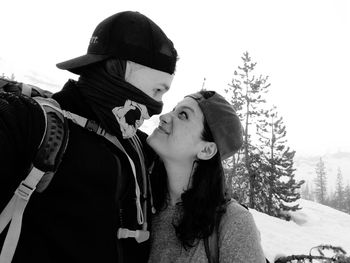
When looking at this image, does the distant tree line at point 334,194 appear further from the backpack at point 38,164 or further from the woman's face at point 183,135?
the backpack at point 38,164

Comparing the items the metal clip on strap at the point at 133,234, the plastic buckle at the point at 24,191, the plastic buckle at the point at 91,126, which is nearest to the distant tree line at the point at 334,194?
the metal clip on strap at the point at 133,234

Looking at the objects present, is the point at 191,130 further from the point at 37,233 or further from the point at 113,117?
the point at 37,233

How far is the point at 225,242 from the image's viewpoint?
7.47 feet

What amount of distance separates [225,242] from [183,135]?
97 cm

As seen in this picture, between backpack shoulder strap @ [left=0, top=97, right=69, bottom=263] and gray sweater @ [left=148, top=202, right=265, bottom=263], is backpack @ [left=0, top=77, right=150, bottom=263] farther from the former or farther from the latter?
gray sweater @ [left=148, top=202, right=265, bottom=263]

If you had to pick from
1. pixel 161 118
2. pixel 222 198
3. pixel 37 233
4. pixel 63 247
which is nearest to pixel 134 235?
pixel 63 247

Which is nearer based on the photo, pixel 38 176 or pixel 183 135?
pixel 38 176

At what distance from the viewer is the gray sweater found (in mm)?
2217

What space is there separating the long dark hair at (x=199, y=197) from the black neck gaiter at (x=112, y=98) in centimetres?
102

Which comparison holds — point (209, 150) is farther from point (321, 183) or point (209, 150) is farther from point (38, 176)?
point (321, 183)

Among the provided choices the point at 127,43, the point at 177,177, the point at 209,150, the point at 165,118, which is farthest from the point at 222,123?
the point at 127,43

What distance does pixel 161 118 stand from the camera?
9.67 feet

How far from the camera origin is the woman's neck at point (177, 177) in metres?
2.89

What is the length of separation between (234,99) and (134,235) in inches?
1060
